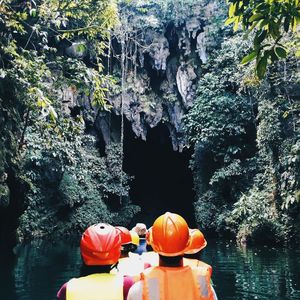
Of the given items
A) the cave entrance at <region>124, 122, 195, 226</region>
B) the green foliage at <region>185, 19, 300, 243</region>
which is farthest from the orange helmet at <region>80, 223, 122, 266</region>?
the cave entrance at <region>124, 122, 195, 226</region>

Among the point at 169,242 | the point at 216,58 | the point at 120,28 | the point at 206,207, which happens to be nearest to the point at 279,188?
the point at 206,207

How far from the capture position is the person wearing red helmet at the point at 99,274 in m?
1.78

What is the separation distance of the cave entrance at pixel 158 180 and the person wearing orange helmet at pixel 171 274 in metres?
19.2

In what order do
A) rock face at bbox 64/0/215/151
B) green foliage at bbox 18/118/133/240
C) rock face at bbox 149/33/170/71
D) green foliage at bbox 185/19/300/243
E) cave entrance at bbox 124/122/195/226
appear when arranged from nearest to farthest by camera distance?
green foliage at bbox 185/19/300/243, green foliage at bbox 18/118/133/240, rock face at bbox 64/0/215/151, rock face at bbox 149/33/170/71, cave entrance at bbox 124/122/195/226

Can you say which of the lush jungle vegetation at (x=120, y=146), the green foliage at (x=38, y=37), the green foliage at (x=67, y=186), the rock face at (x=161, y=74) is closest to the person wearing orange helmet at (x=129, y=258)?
the green foliage at (x=38, y=37)

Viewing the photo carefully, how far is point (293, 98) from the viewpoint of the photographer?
13250 mm

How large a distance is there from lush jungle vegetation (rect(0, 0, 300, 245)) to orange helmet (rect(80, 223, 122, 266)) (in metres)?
5.30

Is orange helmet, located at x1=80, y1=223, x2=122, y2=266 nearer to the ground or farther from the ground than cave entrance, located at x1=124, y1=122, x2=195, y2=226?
nearer to the ground

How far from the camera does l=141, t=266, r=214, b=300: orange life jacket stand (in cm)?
178

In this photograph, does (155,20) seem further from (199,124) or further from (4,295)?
(4,295)

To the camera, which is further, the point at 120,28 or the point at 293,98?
the point at 120,28

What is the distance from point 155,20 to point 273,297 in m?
14.6

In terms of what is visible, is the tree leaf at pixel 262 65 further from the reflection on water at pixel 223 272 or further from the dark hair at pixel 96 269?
the reflection on water at pixel 223 272

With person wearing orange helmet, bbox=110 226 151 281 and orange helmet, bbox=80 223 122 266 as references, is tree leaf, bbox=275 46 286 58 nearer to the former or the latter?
orange helmet, bbox=80 223 122 266
